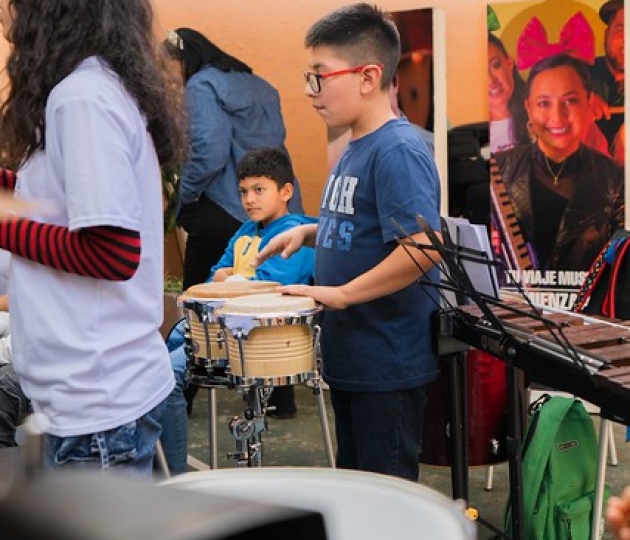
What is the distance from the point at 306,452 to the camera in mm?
4418

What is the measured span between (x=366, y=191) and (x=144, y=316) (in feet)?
3.18

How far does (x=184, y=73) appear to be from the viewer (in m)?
4.94

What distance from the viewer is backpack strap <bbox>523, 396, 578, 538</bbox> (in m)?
3.10

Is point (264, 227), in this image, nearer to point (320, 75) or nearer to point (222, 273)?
point (222, 273)

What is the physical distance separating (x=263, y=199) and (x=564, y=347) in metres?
2.07

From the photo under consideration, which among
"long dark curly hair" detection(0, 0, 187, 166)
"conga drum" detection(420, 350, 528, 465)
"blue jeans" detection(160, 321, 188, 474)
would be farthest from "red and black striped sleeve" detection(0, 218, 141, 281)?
"conga drum" detection(420, 350, 528, 465)

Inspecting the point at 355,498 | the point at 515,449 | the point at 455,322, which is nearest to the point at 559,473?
the point at 515,449

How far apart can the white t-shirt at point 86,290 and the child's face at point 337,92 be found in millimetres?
980

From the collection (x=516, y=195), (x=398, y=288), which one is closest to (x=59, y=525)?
(x=398, y=288)

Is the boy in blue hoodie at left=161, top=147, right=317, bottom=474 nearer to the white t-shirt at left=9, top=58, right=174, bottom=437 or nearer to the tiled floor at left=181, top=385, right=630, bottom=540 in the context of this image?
the tiled floor at left=181, top=385, right=630, bottom=540

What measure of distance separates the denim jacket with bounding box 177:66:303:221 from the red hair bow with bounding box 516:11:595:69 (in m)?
1.33

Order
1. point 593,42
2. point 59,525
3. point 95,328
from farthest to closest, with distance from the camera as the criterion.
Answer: point 593,42 → point 95,328 → point 59,525

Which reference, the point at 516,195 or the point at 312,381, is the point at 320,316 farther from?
the point at 516,195

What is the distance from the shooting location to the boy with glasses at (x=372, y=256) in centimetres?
246
